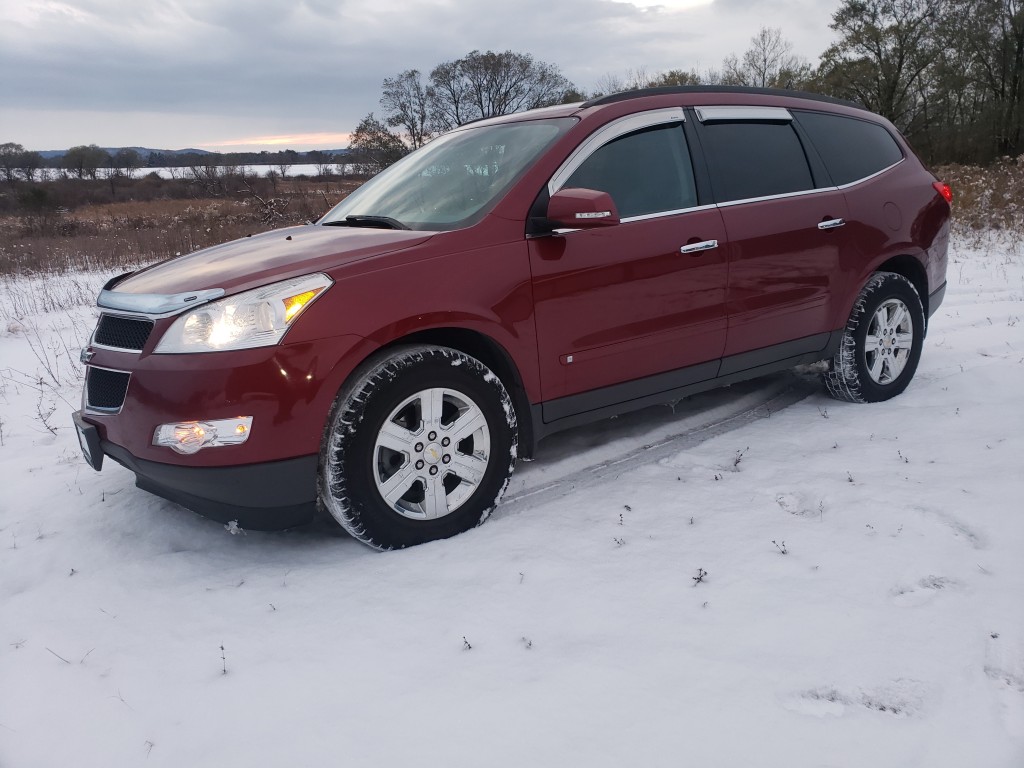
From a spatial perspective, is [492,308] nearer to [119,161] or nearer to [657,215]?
[657,215]

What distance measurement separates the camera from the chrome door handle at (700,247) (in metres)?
3.64

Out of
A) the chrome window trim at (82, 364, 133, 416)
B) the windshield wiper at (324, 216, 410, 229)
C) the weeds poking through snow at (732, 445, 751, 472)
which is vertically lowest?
the weeds poking through snow at (732, 445, 751, 472)

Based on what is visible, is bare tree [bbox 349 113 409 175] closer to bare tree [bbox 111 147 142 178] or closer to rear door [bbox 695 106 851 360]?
bare tree [bbox 111 147 142 178]

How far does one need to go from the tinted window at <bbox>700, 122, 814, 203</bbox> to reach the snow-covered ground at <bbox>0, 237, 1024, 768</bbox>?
1.36 meters

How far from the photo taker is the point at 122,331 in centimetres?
296

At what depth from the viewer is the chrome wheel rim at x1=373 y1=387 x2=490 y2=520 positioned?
292cm

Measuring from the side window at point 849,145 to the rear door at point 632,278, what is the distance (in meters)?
1.15

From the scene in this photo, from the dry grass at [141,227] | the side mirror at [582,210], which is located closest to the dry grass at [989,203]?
the dry grass at [141,227]

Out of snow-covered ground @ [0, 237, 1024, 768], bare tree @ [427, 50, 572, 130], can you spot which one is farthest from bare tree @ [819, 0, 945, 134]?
snow-covered ground @ [0, 237, 1024, 768]

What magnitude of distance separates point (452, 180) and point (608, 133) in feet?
2.57

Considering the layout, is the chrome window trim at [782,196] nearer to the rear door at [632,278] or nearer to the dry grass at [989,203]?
the rear door at [632,278]

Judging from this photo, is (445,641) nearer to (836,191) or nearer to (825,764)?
(825,764)

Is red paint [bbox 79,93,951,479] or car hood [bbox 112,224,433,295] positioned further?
car hood [bbox 112,224,433,295]

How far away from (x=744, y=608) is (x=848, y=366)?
256cm
